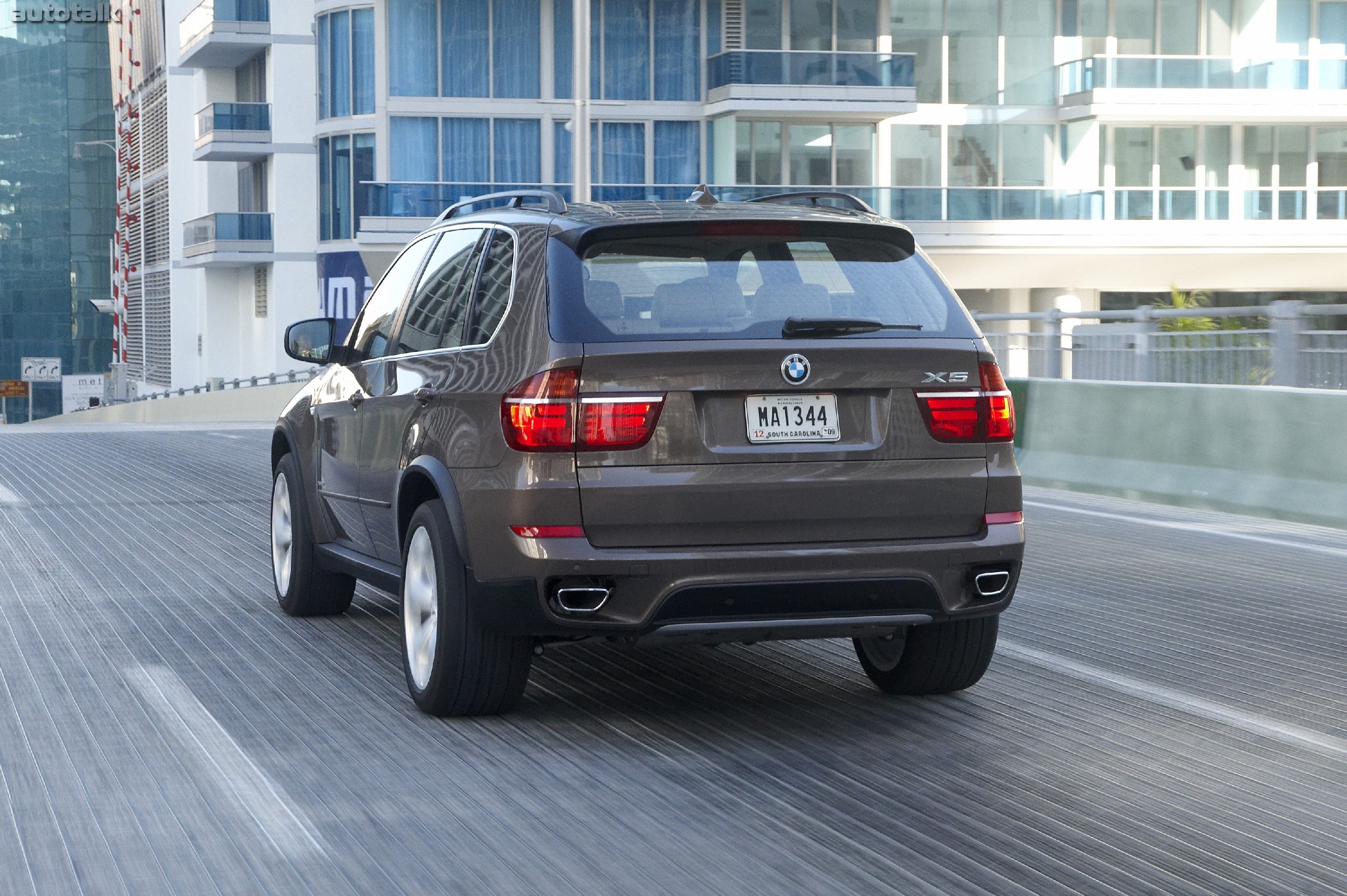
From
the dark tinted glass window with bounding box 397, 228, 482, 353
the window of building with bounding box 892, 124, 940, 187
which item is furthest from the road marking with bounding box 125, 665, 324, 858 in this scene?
the window of building with bounding box 892, 124, 940, 187

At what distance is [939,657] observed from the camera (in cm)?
640

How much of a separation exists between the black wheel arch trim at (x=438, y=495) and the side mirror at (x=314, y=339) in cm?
151

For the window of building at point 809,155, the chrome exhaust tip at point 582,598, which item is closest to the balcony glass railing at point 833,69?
the window of building at point 809,155

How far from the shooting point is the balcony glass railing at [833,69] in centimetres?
4331

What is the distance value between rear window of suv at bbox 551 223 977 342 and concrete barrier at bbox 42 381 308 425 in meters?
38.1

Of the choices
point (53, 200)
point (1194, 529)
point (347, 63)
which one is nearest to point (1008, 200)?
point (347, 63)

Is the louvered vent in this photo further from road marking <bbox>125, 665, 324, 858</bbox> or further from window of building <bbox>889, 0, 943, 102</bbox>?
road marking <bbox>125, 665, 324, 858</bbox>

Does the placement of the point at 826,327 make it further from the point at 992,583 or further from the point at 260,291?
the point at 260,291

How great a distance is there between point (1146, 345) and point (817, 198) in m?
7.80

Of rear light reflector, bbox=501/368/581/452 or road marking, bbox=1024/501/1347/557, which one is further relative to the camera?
road marking, bbox=1024/501/1347/557

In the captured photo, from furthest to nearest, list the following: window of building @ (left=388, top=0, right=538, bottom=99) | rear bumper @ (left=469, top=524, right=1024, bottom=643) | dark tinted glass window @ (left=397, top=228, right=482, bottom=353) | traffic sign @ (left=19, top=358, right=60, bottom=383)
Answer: traffic sign @ (left=19, top=358, right=60, bottom=383), window of building @ (left=388, top=0, right=538, bottom=99), dark tinted glass window @ (left=397, top=228, right=482, bottom=353), rear bumper @ (left=469, top=524, right=1024, bottom=643)

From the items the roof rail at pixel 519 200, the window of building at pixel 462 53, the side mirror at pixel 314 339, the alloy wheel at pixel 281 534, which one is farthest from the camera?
the window of building at pixel 462 53

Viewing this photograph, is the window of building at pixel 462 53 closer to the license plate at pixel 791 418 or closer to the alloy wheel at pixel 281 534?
the alloy wheel at pixel 281 534

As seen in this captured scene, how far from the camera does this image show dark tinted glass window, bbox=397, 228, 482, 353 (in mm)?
6496
